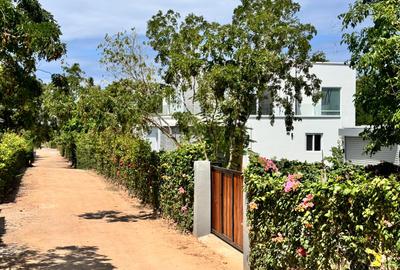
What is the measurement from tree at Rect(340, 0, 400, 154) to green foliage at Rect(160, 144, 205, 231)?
160 inches

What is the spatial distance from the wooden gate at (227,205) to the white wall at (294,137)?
2230 centimetres

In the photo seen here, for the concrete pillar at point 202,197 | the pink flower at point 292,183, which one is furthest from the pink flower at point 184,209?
the pink flower at point 292,183

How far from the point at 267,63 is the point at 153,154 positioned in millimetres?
4568

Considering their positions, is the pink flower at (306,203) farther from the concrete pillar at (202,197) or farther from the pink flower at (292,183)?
the concrete pillar at (202,197)

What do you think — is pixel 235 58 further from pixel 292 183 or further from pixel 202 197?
pixel 292 183

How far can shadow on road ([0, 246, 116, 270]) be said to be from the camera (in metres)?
8.41

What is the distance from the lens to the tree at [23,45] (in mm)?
7034

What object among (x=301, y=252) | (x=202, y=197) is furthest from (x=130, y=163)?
(x=301, y=252)

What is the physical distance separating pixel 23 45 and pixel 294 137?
1084 inches

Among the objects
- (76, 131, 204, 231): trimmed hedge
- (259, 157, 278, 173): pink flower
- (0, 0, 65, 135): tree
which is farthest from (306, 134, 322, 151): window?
(259, 157, 278, 173): pink flower

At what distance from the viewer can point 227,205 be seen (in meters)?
9.94

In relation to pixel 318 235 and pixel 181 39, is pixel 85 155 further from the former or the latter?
pixel 318 235

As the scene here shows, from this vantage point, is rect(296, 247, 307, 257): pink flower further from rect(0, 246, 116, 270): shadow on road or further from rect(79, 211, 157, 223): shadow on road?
rect(79, 211, 157, 223): shadow on road

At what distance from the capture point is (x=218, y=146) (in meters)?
13.1
